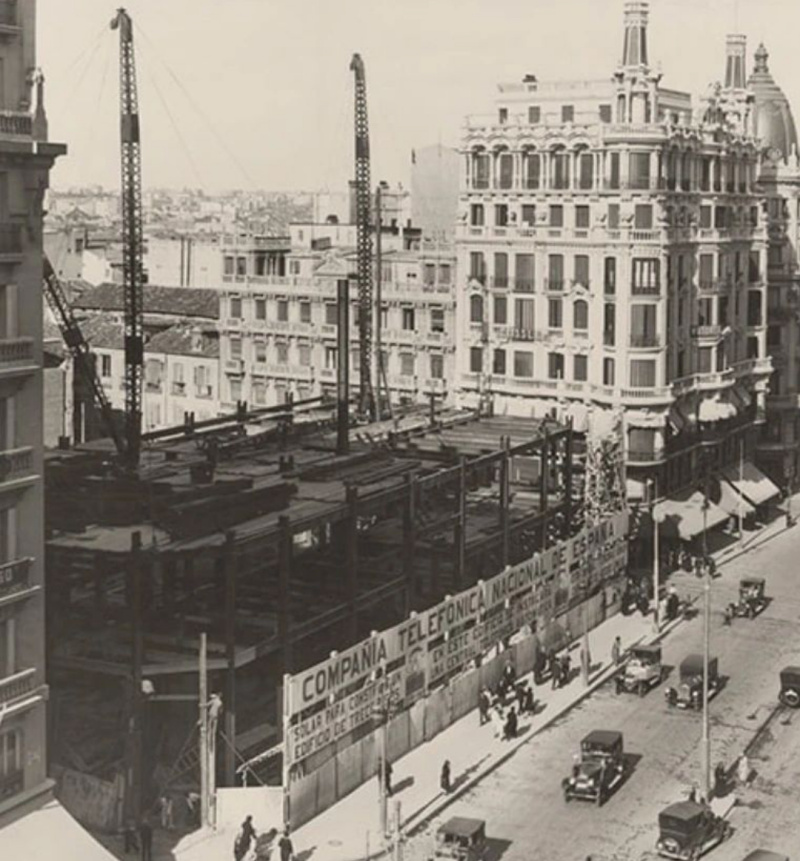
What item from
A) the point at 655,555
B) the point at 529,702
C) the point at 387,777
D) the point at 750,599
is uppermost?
the point at 655,555

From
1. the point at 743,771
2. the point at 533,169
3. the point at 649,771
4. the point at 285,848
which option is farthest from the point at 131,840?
the point at 533,169

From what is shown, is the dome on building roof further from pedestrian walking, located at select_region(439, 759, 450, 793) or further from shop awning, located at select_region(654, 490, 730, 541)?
pedestrian walking, located at select_region(439, 759, 450, 793)

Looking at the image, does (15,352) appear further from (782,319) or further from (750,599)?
(782,319)

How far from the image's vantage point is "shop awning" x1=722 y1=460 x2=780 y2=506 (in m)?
106

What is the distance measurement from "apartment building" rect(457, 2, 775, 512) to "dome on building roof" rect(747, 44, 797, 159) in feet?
80.0

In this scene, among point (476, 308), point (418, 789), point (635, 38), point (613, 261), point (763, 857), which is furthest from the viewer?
point (476, 308)

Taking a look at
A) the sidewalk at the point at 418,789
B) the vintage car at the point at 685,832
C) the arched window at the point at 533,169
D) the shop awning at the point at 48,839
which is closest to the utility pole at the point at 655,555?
the sidewalk at the point at 418,789

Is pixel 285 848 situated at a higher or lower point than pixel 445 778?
lower

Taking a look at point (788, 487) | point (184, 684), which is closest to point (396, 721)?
point (184, 684)

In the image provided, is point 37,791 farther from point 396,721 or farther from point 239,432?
point 239,432

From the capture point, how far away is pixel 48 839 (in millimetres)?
45344

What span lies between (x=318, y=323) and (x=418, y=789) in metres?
55.6

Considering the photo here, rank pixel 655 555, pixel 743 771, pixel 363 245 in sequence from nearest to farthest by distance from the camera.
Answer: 1. pixel 743 771
2. pixel 655 555
3. pixel 363 245

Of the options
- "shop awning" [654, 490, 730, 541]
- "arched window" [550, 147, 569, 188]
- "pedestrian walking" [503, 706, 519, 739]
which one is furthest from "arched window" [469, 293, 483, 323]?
"pedestrian walking" [503, 706, 519, 739]
